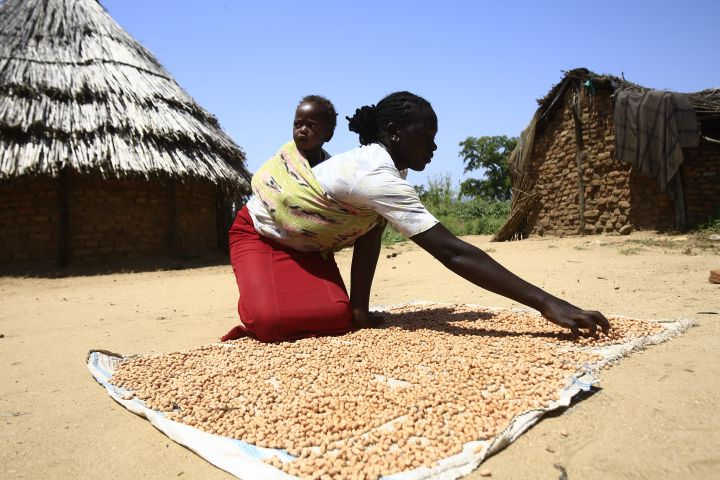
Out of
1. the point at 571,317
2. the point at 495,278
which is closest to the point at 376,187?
the point at 495,278

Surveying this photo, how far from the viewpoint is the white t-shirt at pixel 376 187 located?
2227 millimetres

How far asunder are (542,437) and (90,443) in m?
1.43

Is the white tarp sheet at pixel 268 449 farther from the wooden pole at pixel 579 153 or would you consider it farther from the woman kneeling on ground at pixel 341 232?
the wooden pole at pixel 579 153

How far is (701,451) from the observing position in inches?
53.6

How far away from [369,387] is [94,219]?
24.9 feet

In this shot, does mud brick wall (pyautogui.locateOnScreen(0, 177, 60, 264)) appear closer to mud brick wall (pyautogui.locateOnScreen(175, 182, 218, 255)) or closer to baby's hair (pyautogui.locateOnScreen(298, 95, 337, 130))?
mud brick wall (pyautogui.locateOnScreen(175, 182, 218, 255))

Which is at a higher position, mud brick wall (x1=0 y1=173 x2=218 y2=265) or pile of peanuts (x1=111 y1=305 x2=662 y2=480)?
mud brick wall (x1=0 y1=173 x2=218 y2=265)

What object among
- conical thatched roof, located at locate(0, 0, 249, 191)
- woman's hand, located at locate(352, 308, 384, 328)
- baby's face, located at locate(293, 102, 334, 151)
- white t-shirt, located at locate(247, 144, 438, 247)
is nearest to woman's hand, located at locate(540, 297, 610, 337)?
white t-shirt, located at locate(247, 144, 438, 247)

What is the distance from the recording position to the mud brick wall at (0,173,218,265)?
7707 millimetres

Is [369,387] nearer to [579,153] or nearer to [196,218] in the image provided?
[196,218]

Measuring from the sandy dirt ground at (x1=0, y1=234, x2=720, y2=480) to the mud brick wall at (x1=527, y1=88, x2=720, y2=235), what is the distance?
11.5 feet

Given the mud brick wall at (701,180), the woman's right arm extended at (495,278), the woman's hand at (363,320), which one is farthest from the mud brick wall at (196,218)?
the mud brick wall at (701,180)

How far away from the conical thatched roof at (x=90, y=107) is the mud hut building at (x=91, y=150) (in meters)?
0.02

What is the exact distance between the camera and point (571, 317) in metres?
2.20
